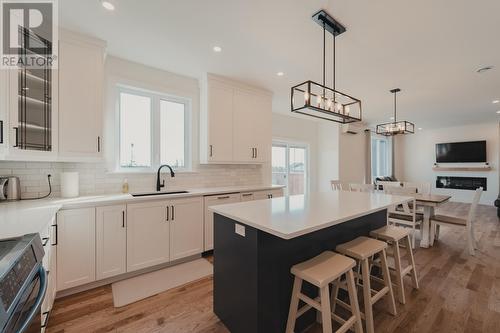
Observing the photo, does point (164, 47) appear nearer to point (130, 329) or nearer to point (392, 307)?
point (130, 329)

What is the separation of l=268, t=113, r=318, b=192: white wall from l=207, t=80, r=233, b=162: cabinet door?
205 centimetres

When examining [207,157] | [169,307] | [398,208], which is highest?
[207,157]

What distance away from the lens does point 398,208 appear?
3.80 m

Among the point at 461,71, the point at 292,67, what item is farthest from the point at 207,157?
the point at 461,71

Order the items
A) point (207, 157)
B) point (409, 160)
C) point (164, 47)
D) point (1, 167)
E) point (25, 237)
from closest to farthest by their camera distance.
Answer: point (25, 237) → point (1, 167) → point (164, 47) → point (207, 157) → point (409, 160)

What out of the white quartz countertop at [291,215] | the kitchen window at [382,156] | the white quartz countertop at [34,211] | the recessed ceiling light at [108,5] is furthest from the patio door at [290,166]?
the recessed ceiling light at [108,5]

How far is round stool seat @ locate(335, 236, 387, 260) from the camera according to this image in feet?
5.56

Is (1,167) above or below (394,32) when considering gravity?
below

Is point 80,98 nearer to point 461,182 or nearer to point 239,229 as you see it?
point 239,229

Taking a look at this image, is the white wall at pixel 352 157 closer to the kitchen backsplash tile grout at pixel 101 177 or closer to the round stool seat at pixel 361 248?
the kitchen backsplash tile grout at pixel 101 177

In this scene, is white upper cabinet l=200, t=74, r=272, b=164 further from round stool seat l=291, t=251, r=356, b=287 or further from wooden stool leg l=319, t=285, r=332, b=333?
wooden stool leg l=319, t=285, r=332, b=333

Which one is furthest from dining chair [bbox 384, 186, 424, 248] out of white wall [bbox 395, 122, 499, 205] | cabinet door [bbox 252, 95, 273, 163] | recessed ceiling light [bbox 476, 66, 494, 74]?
white wall [bbox 395, 122, 499, 205]

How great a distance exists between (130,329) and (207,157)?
222 cm

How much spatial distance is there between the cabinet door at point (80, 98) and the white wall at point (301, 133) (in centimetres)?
378
